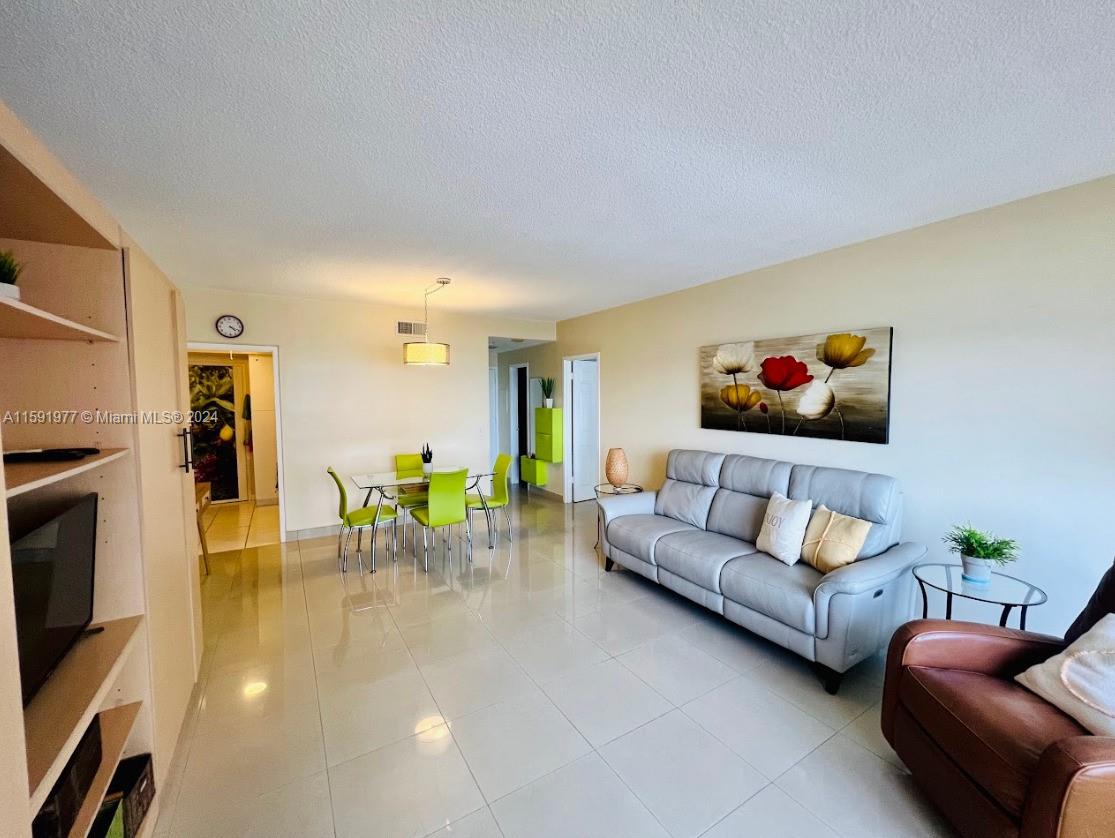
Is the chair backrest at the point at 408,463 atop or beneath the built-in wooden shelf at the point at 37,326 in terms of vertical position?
beneath

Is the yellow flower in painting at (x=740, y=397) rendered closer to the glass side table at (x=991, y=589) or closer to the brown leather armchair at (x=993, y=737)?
the glass side table at (x=991, y=589)

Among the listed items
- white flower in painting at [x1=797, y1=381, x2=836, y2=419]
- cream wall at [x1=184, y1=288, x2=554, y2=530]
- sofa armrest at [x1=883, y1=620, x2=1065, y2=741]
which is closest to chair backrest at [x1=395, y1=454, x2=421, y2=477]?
cream wall at [x1=184, y1=288, x2=554, y2=530]

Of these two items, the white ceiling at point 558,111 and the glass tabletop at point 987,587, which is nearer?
the white ceiling at point 558,111

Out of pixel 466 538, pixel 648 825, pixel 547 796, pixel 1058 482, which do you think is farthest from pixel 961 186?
pixel 466 538

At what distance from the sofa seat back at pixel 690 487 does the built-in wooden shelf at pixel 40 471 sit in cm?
335

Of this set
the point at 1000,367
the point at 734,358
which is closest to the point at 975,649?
the point at 1000,367

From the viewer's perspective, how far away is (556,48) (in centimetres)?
133

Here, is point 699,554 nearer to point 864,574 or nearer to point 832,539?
point 832,539

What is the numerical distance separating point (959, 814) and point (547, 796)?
1.34 m

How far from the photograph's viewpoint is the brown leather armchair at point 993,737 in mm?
1135

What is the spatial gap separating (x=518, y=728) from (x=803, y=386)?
2.87 meters

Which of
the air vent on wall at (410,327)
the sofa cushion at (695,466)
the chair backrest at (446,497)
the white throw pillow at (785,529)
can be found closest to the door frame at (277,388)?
the air vent on wall at (410,327)

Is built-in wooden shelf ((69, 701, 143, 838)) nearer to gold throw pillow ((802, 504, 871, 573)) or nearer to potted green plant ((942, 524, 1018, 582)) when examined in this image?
gold throw pillow ((802, 504, 871, 573))

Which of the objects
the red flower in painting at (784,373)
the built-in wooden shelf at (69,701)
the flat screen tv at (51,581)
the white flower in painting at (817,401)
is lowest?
the built-in wooden shelf at (69,701)
